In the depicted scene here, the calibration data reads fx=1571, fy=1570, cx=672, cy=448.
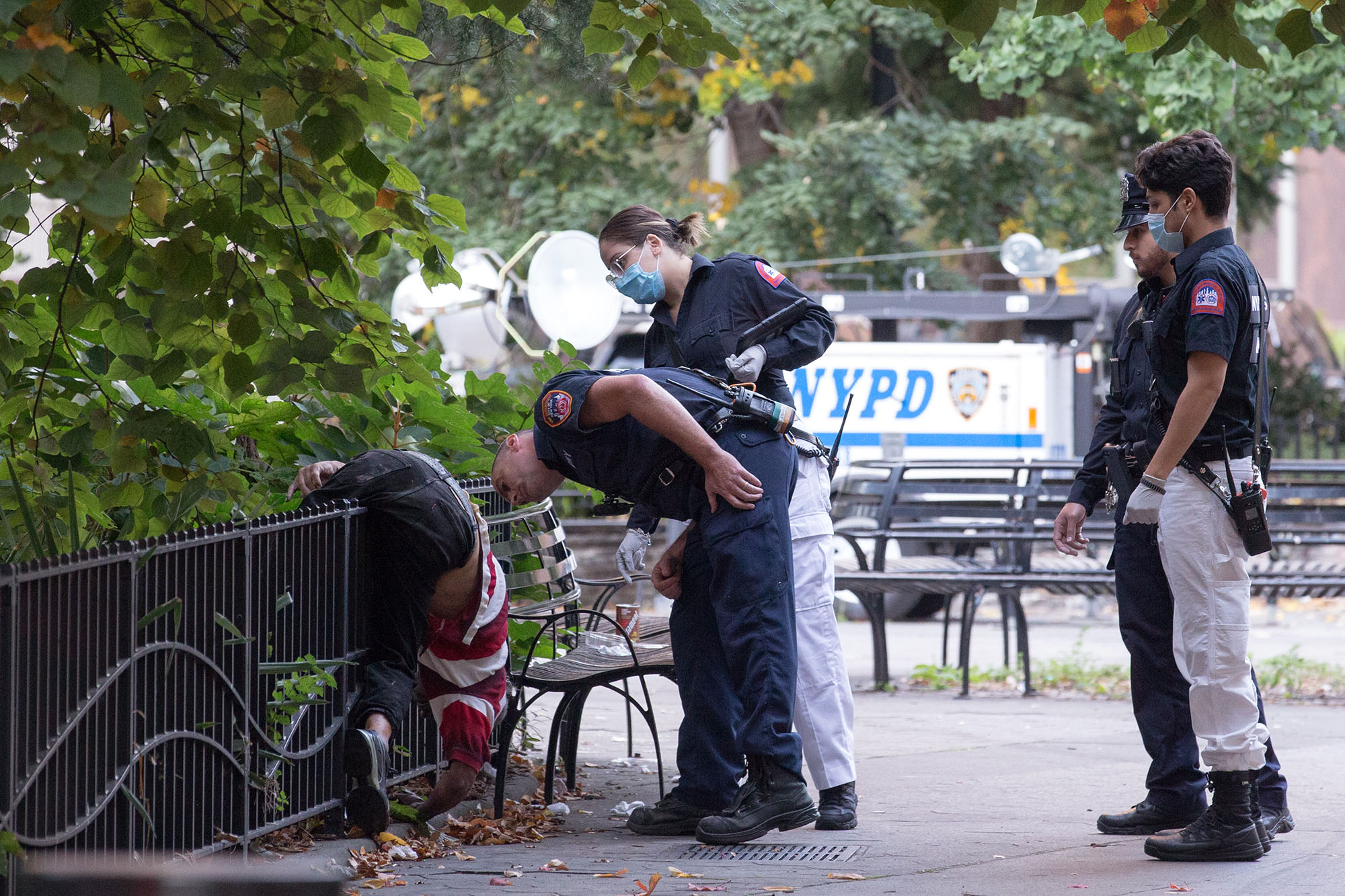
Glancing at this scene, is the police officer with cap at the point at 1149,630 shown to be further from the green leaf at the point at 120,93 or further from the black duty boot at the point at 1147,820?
the green leaf at the point at 120,93

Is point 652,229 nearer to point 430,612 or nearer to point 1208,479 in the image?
point 430,612

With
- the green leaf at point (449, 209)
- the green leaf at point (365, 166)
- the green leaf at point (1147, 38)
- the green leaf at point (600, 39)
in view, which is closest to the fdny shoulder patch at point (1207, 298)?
the green leaf at point (1147, 38)

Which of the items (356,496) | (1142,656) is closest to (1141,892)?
(1142,656)

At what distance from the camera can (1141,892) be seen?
418 cm

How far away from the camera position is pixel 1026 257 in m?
14.6

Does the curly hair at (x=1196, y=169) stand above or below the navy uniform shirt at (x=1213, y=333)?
above

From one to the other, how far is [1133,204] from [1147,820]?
1.95 m

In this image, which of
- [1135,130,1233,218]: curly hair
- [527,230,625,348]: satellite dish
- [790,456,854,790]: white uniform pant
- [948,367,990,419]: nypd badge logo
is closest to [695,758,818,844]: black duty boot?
[790,456,854,790]: white uniform pant

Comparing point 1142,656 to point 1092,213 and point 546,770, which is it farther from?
point 1092,213

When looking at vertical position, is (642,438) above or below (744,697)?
above

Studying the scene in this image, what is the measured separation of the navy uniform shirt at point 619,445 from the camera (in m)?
4.63

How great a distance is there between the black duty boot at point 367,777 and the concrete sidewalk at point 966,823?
0.13 metres

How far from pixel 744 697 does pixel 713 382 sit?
96 cm

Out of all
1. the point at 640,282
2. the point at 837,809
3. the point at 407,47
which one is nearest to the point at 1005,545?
the point at 837,809
